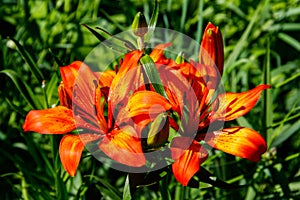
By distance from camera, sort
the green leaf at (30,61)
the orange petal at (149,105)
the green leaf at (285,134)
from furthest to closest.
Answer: the green leaf at (285,134) → the green leaf at (30,61) → the orange petal at (149,105)

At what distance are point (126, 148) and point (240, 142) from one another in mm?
161

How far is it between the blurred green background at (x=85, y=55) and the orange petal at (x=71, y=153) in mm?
210

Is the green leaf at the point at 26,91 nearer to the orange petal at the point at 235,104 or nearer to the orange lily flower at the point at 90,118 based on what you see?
the orange lily flower at the point at 90,118

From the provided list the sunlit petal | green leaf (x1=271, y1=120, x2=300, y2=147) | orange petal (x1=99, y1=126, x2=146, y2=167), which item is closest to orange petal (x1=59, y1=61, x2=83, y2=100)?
the sunlit petal

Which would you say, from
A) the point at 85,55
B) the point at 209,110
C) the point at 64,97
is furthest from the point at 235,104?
the point at 85,55

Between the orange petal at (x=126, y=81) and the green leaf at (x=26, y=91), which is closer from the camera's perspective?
Result: the orange petal at (x=126, y=81)

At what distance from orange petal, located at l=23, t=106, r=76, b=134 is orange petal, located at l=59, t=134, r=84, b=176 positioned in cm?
2

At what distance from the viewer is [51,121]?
30.0 inches

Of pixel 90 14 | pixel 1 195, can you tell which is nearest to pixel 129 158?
pixel 1 195

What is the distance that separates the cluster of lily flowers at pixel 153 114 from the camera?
27.2 inches

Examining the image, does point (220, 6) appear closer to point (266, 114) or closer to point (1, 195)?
point (266, 114)

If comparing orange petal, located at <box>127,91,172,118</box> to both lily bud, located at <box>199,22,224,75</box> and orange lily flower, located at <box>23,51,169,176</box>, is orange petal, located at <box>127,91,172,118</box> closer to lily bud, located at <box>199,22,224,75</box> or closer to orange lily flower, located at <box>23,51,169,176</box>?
orange lily flower, located at <box>23,51,169,176</box>

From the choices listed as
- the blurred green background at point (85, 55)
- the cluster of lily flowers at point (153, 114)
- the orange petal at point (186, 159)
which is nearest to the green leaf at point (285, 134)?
the blurred green background at point (85, 55)

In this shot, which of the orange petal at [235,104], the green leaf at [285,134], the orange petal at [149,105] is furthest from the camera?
the green leaf at [285,134]
